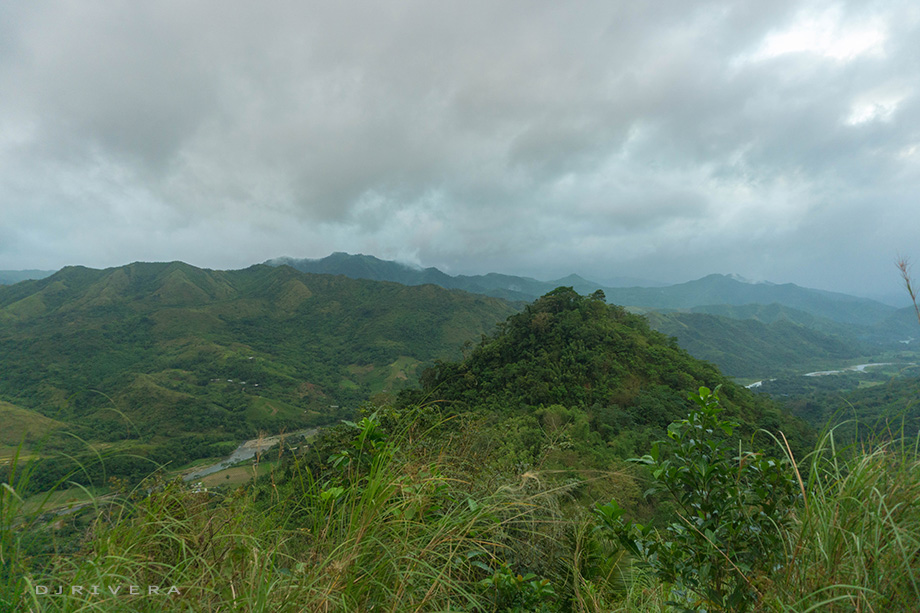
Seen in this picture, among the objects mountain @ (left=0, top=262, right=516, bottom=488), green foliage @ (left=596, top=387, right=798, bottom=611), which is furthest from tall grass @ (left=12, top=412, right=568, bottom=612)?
mountain @ (left=0, top=262, right=516, bottom=488)

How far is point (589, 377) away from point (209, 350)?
429 ft

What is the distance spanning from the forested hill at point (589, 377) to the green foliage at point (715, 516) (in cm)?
1900

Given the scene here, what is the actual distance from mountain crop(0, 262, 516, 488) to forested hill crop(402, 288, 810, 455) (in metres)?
38.3

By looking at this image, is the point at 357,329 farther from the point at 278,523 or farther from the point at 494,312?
the point at 278,523

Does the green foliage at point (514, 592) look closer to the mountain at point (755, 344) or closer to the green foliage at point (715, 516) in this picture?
the green foliage at point (715, 516)

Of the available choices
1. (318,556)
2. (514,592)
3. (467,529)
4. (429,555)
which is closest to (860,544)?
(514,592)

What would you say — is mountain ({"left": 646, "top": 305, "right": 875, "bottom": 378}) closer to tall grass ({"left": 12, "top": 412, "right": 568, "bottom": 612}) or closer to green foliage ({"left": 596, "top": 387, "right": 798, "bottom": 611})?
green foliage ({"left": 596, "top": 387, "right": 798, "bottom": 611})

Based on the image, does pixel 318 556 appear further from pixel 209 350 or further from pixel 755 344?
pixel 755 344

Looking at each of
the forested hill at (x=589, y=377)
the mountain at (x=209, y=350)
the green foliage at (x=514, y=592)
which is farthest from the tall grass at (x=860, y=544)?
the mountain at (x=209, y=350)

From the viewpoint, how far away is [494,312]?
16612 centimetres

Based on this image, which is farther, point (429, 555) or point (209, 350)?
point (209, 350)

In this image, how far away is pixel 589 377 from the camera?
29.4m

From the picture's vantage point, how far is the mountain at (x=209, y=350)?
247ft

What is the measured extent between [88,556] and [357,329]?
173274mm
